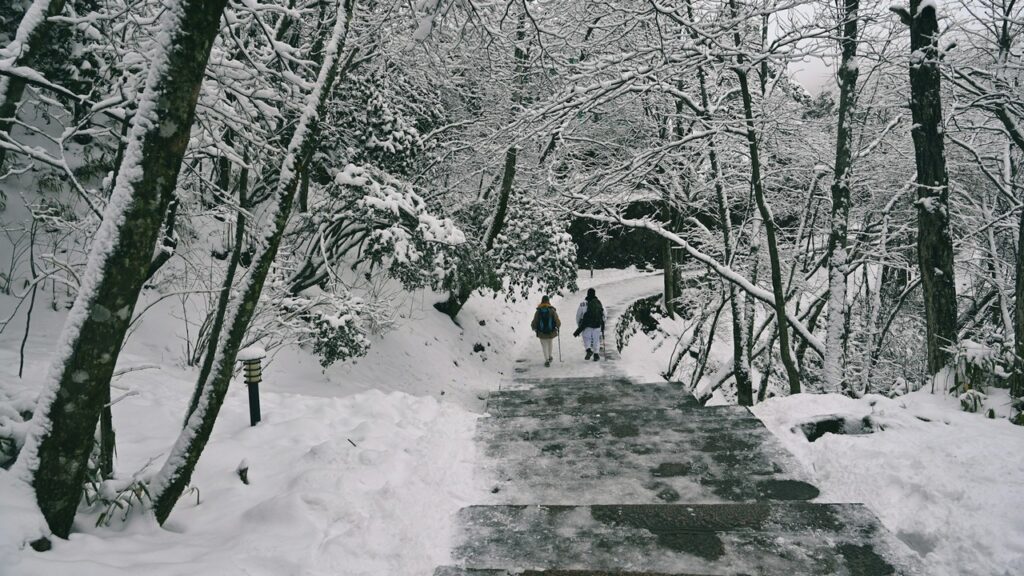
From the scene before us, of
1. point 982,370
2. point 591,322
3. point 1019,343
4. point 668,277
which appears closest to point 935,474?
point 982,370

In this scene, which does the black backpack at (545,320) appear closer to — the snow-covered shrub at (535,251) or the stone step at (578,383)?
the snow-covered shrub at (535,251)

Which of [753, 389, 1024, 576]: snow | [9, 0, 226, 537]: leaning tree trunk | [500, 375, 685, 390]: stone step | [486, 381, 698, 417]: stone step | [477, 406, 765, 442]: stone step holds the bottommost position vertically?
[500, 375, 685, 390]: stone step

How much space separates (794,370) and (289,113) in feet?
27.2

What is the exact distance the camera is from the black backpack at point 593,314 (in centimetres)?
1126

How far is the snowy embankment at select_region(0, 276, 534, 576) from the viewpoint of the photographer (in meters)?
2.48

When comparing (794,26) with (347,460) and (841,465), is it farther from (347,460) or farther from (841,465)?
(347,460)

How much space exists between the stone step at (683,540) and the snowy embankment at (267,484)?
368mm

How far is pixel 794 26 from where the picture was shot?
679cm

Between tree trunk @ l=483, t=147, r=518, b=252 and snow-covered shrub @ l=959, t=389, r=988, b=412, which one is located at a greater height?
tree trunk @ l=483, t=147, r=518, b=252

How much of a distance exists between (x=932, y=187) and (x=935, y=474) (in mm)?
3868

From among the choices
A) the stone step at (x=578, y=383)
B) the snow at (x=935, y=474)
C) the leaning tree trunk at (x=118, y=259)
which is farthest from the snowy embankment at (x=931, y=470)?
the leaning tree trunk at (x=118, y=259)

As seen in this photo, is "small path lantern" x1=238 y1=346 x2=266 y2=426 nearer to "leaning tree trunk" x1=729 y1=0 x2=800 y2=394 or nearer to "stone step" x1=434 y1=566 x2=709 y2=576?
"stone step" x1=434 y1=566 x2=709 y2=576

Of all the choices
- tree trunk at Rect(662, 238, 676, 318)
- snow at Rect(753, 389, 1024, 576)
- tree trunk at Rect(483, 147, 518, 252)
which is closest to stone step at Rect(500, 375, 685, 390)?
snow at Rect(753, 389, 1024, 576)

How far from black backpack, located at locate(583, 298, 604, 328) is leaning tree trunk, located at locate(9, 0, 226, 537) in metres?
9.48
